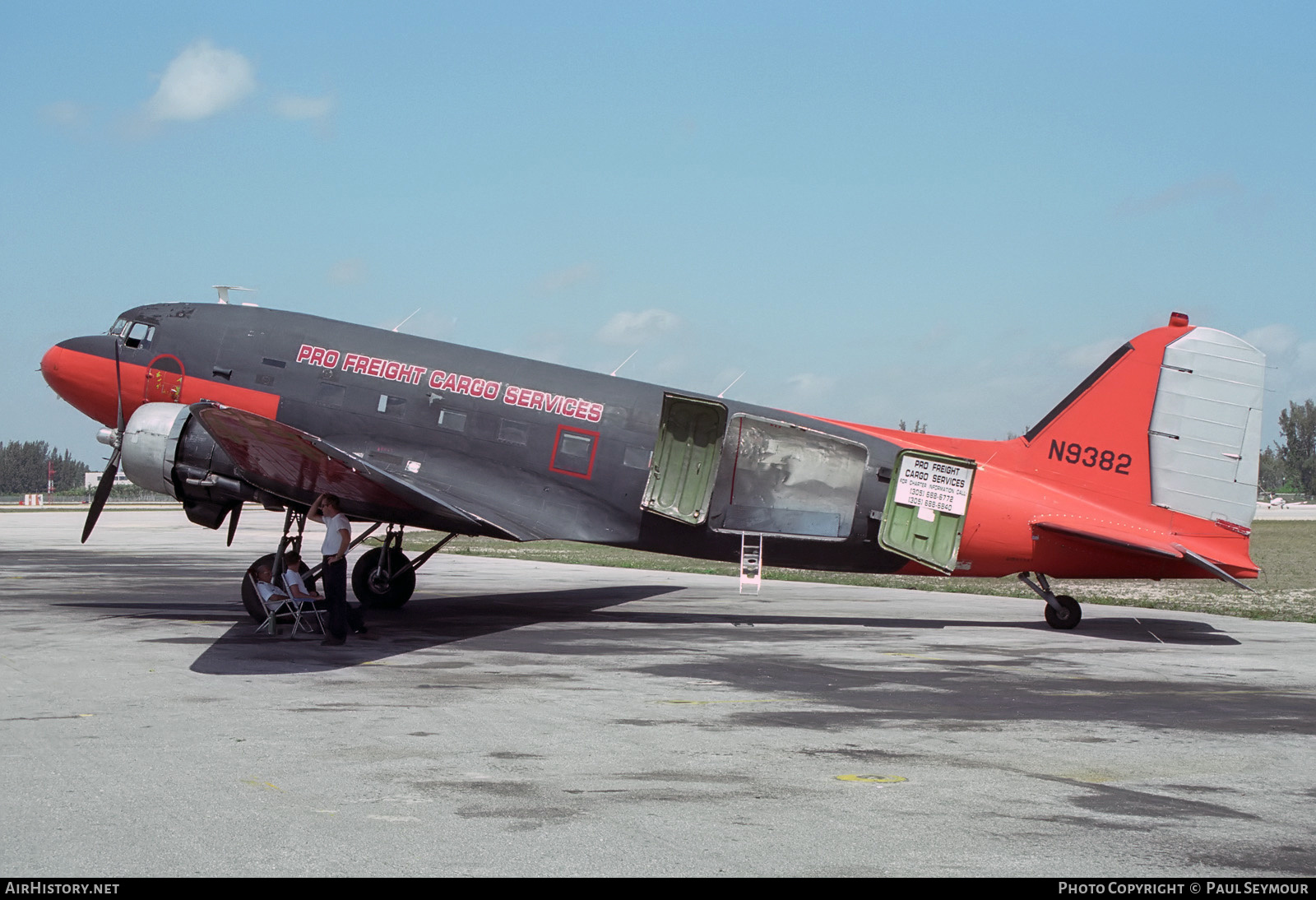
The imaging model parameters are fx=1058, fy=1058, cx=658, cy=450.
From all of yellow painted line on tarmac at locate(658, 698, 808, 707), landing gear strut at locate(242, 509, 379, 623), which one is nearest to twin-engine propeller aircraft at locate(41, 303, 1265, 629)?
landing gear strut at locate(242, 509, 379, 623)

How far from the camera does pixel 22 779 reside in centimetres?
787

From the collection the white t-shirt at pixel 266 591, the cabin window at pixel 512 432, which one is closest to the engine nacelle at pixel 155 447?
the white t-shirt at pixel 266 591

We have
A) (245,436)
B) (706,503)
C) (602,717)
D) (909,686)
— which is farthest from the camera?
(706,503)

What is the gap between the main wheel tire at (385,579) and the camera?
779 inches

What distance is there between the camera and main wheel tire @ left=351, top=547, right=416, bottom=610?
1980 cm

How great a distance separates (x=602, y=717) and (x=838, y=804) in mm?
3608

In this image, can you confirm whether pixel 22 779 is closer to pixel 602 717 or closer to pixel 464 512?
pixel 602 717

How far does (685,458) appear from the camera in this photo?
19.5 m

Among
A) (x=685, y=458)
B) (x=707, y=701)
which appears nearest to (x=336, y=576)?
(x=707, y=701)

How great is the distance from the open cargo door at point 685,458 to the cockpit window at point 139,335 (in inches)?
387

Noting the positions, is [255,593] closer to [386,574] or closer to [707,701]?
[386,574]

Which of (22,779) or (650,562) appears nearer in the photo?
(22,779)
